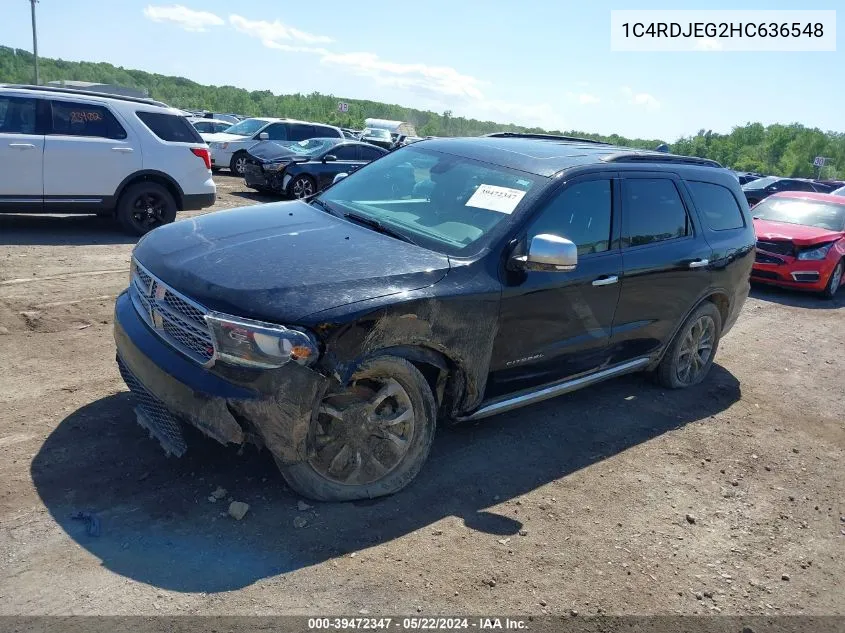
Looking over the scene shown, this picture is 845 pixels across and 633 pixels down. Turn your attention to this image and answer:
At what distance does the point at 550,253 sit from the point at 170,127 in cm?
771

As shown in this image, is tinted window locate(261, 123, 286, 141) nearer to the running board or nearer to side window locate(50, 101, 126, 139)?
side window locate(50, 101, 126, 139)

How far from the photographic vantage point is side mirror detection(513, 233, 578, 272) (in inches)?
150

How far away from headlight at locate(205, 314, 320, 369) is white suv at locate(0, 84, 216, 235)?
6.95 meters

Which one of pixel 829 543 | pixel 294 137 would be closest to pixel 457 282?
pixel 829 543

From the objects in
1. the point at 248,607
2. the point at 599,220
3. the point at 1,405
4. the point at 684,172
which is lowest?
the point at 248,607

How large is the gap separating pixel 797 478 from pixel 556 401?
167 cm

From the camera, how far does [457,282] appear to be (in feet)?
12.2

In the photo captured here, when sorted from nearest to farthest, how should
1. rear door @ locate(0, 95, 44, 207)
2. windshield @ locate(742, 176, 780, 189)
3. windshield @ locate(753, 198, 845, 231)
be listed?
rear door @ locate(0, 95, 44, 207) < windshield @ locate(753, 198, 845, 231) < windshield @ locate(742, 176, 780, 189)

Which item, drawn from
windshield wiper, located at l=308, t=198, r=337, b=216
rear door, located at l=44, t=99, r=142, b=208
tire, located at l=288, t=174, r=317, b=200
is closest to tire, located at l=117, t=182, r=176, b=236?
rear door, located at l=44, t=99, r=142, b=208

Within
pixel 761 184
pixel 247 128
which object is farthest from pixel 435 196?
pixel 761 184

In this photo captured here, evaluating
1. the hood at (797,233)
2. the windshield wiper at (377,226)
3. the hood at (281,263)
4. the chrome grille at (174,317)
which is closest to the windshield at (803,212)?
the hood at (797,233)

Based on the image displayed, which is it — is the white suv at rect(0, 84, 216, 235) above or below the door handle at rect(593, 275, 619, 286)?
above

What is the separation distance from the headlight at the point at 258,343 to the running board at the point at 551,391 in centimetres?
123

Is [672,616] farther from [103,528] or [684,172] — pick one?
[684,172]
